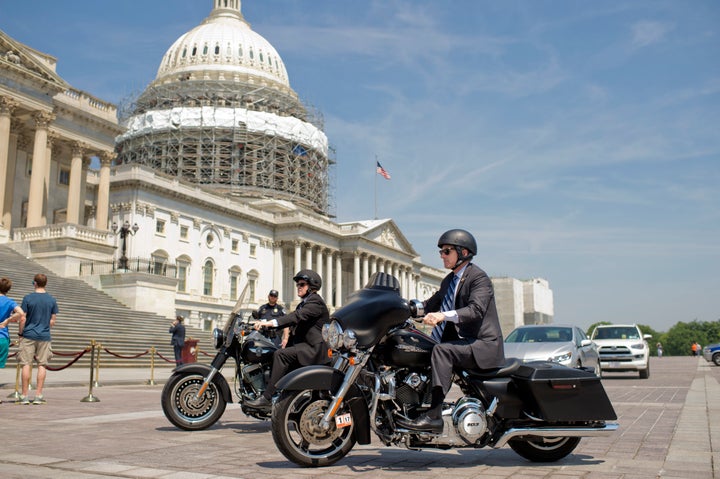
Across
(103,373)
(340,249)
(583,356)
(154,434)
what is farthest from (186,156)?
(154,434)

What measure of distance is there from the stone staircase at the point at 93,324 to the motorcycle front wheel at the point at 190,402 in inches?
632

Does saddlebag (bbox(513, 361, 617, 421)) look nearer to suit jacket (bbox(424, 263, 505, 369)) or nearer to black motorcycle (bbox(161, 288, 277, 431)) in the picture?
suit jacket (bbox(424, 263, 505, 369))

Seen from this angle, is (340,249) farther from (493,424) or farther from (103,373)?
(493,424)

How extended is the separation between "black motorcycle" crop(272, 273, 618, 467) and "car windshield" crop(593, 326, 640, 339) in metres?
19.7

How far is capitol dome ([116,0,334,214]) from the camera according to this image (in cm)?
7131

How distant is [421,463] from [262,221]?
59.7 metres

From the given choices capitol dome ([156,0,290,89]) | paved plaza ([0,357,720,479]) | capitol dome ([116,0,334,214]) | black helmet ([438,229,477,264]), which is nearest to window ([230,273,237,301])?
capitol dome ([116,0,334,214])

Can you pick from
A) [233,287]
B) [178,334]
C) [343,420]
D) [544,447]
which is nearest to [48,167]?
[233,287]

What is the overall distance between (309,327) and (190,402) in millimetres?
1782

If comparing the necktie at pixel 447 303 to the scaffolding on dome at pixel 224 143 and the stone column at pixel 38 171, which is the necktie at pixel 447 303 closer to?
the stone column at pixel 38 171

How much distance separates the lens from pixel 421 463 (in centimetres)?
618

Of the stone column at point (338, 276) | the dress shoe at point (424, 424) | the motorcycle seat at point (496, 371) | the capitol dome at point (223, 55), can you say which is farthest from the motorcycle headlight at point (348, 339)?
the capitol dome at point (223, 55)

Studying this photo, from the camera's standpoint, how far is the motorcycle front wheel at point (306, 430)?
5621 mm

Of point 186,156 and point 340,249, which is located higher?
point 186,156
